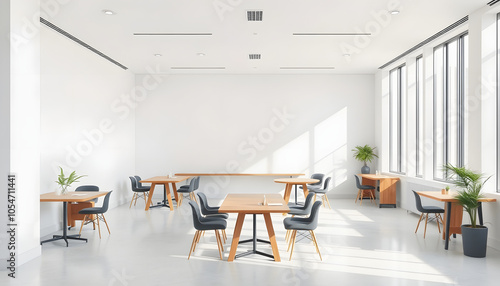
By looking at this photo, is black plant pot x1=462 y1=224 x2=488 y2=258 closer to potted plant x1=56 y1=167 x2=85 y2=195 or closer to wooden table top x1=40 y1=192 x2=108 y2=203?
wooden table top x1=40 y1=192 x2=108 y2=203

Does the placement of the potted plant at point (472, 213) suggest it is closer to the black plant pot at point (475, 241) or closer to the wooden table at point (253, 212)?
the black plant pot at point (475, 241)

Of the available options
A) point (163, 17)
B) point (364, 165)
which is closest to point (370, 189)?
point (364, 165)

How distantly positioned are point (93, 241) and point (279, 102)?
7321mm

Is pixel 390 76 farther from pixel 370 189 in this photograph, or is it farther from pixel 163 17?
pixel 163 17

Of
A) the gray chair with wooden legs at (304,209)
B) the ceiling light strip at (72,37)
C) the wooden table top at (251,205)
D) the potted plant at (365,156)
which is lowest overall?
the gray chair with wooden legs at (304,209)

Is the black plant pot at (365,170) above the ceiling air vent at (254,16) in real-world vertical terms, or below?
below

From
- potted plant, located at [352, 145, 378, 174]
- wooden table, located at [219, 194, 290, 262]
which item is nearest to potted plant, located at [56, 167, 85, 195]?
wooden table, located at [219, 194, 290, 262]
